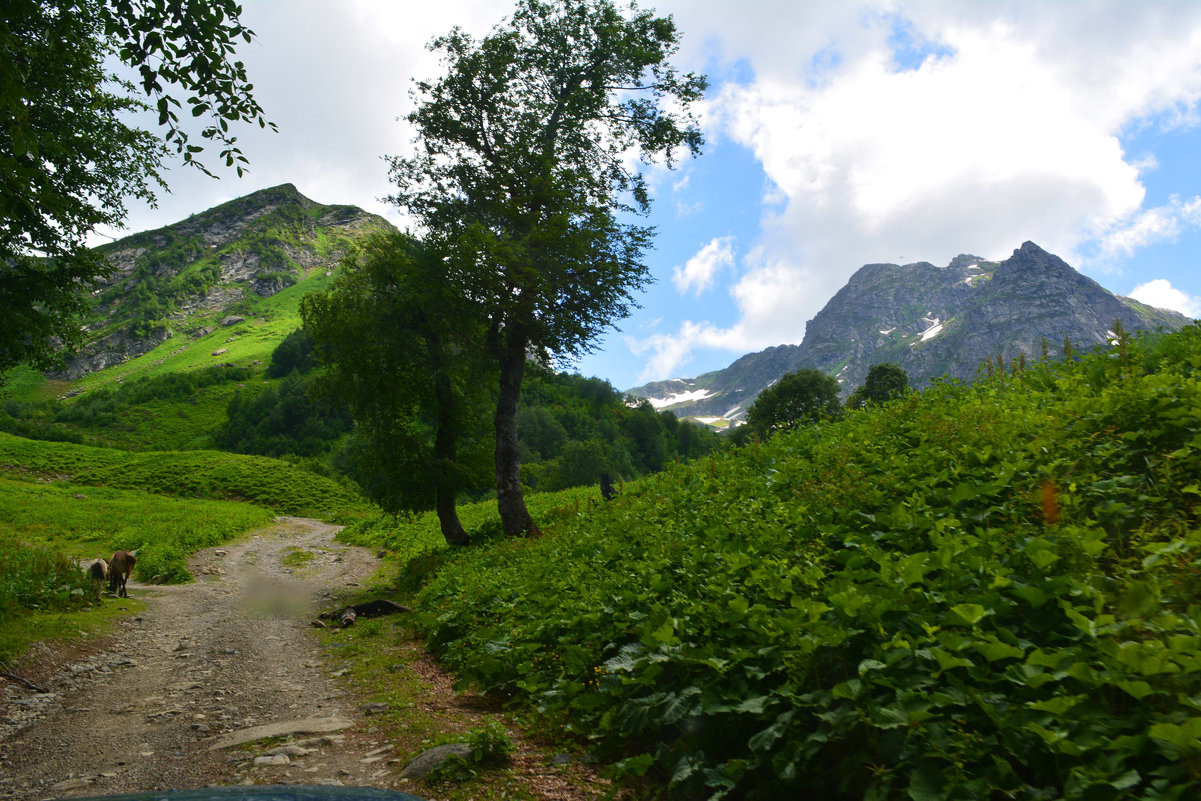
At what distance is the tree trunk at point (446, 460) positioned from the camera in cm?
2020

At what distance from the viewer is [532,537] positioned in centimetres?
1518

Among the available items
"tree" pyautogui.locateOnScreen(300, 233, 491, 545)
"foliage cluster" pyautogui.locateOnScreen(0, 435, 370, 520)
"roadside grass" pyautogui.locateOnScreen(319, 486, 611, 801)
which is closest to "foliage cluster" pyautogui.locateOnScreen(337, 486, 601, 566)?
"tree" pyautogui.locateOnScreen(300, 233, 491, 545)

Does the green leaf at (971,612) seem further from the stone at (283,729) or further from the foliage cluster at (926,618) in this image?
the stone at (283,729)

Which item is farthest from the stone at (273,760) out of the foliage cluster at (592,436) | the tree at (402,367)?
Result: the foliage cluster at (592,436)

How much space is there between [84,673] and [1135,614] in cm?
1347

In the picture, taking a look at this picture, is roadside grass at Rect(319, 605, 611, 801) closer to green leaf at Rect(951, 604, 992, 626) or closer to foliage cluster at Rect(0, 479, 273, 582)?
green leaf at Rect(951, 604, 992, 626)

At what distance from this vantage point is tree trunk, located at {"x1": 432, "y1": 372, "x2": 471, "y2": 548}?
66.3 ft

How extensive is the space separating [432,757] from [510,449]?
43.9ft

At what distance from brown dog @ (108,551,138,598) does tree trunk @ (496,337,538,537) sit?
10.3m

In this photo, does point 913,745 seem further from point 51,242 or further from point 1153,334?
point 51,242

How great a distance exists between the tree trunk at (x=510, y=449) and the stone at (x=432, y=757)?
1175 centimetres

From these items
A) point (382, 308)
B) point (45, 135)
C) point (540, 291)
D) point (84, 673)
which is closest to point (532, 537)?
point (540, 291)

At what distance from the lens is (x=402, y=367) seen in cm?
2006

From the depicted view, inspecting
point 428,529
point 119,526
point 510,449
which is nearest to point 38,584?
point 510,449
